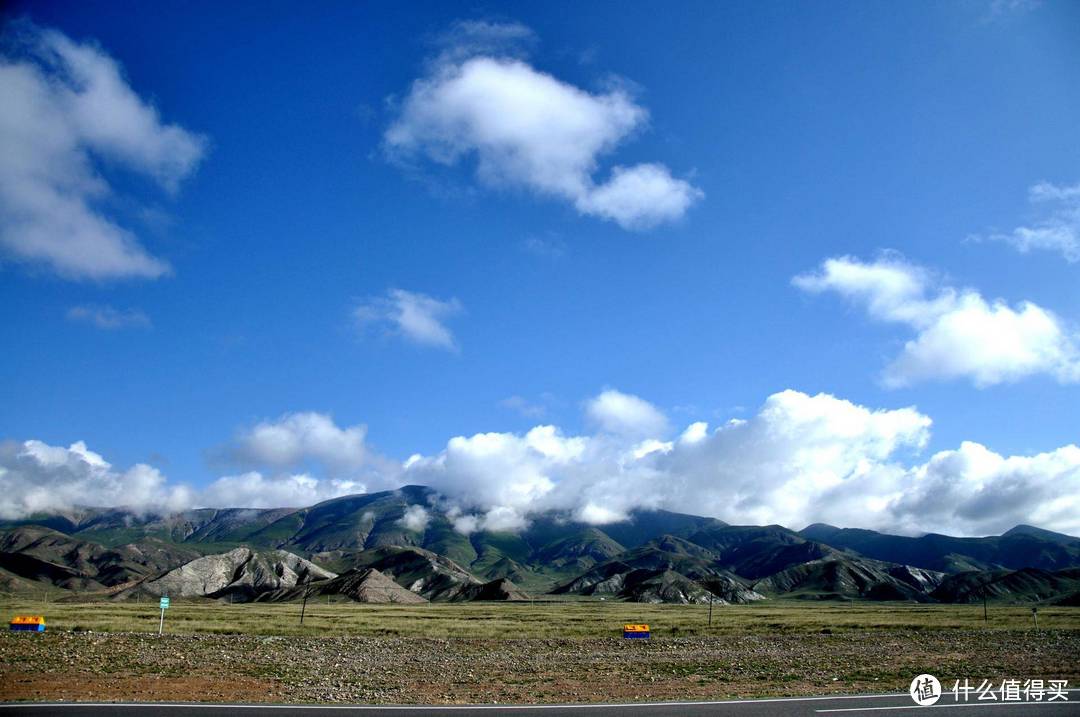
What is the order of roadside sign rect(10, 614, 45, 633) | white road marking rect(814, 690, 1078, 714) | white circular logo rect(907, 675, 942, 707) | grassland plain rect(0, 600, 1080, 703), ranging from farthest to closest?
1. roadside sign rect(10, 614, 45, 633)
2. grassland plain rect(0, 600, 1080, 703)
3. white circular logo rect(907, 675, 942, 707)
4. white road marking rect(814, 690, 1078, 714)

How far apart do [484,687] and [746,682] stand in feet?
33.1

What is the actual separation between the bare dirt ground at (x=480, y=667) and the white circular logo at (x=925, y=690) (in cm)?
67

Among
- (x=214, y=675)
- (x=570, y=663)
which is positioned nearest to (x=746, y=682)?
(x=570, y=663)

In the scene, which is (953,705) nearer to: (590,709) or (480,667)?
(590,709)

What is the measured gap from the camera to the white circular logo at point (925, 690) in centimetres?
2168

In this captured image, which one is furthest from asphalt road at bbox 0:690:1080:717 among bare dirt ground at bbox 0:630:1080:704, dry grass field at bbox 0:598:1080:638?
dry grass field at bbox 0:598:1080:638

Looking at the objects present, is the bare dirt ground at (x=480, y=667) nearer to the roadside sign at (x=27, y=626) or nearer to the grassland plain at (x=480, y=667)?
the grassland plain at (x=480, y=667)

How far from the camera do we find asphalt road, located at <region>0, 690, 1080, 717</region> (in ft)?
63.9

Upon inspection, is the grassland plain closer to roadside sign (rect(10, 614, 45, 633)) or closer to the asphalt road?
the asphalt road

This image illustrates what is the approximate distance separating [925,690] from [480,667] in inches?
721

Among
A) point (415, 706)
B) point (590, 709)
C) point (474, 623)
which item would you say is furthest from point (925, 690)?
point (474, 623)

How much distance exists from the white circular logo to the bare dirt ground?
2.19 feet

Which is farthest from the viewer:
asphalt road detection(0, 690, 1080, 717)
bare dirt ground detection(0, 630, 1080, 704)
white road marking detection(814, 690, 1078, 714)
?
bare dirt ground detection(0, 630, 1080, 704)

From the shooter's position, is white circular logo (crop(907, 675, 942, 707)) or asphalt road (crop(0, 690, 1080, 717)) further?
white circular logo (crop(907, 675, 942, 707))
